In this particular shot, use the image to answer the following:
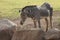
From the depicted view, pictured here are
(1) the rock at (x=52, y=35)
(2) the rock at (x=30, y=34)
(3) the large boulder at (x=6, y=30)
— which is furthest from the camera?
(3) the large boulder at (x=6, y=30)

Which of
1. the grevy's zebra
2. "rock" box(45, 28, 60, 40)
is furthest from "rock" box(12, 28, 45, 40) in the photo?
the grevy's zebra

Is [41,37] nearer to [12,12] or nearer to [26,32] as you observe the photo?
[26,32]

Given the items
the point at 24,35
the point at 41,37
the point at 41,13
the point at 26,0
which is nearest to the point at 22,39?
the point at 24,35

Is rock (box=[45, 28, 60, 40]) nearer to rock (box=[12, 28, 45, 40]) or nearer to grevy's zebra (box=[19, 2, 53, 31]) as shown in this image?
rock (box=[12, 28, 45, 40])

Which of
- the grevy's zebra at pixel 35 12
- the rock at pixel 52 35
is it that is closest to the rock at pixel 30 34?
the rock at pixel 52 35

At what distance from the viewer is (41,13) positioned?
351 inches

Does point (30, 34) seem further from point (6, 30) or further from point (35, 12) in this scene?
point (35, 12)

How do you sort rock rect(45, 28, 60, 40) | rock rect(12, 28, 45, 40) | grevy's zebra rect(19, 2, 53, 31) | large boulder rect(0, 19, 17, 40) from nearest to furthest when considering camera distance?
rock rect(45, 28, 60, 40)
rock rect(12, 28, 45, 40)
large boulder rect(0, 19, 17, 40)
grevy's zebra rect(19, 2, 53, 31)

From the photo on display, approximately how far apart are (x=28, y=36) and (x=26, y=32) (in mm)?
83

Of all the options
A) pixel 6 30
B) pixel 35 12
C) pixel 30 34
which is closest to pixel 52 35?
pixel 30 34

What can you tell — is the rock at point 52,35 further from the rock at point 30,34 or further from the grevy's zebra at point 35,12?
the grevy's zebra at point 35,12

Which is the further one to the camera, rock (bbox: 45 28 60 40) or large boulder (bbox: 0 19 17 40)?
large boulder (bbox: 0 19 17 40)

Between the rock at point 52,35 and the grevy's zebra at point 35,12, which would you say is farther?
the grevy's zebra at point 35,12

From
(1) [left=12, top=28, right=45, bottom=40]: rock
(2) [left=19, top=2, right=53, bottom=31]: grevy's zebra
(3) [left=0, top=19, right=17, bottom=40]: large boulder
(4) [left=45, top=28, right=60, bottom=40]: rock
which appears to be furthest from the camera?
(2) [left=19, top=2, right=53, bottom=31]: grevy's zebra
